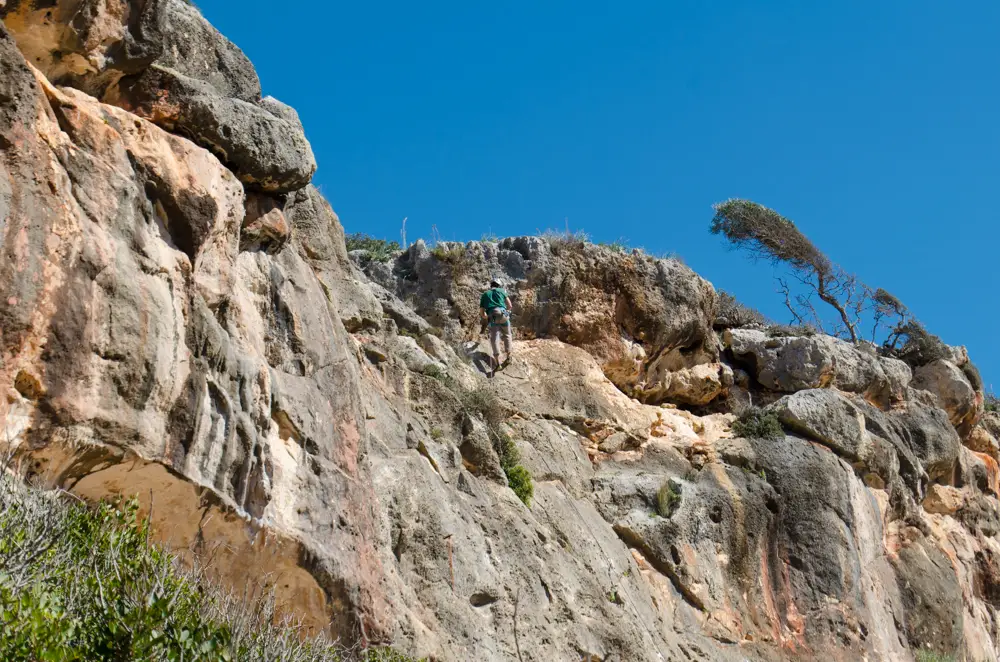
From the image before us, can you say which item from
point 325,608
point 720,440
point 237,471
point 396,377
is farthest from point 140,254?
point 720,440

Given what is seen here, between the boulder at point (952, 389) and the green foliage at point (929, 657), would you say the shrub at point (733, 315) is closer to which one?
the boulder at point (952, 389)

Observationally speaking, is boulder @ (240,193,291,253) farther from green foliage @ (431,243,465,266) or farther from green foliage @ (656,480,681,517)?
green foliage @ (431,243,465,266)

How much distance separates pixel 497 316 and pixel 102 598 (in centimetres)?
1201

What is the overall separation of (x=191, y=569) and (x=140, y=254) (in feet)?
8.63

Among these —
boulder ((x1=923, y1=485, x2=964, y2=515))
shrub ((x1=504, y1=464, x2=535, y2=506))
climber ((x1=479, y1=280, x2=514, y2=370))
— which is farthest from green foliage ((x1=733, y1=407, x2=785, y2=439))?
shrub ((x1=504, y1=464, x2=535, y2=506))

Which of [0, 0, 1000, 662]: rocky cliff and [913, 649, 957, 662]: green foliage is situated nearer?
[0, 0, 1000, 662]: rocky cliff

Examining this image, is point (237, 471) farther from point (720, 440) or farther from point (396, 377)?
point (720, 440)

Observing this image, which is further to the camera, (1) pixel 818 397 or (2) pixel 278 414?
(1) pixel 818 397

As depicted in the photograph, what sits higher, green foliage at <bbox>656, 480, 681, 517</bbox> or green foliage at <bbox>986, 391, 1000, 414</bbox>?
green foliage at <bbox>986, 391, 1000, 414</bbox>

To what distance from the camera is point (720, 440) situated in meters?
18.8

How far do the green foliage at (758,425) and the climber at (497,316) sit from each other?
4.18 m

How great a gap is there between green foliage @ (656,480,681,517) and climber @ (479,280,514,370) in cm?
364

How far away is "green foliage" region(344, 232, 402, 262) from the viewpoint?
836 inches

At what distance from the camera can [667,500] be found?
16469mm
